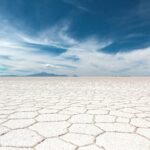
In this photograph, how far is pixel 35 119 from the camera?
77.5 inches

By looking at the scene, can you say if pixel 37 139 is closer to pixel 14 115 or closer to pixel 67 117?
pixel 67 117

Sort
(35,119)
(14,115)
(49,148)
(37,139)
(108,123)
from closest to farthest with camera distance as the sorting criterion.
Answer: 1. (49,148)
2. (37,139)
3. (108,123)
4. (35,119)
5. (14,115)

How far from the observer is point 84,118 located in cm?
202

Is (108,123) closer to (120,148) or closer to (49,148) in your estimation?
(120,148)

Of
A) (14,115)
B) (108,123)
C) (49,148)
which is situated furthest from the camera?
(14,115)

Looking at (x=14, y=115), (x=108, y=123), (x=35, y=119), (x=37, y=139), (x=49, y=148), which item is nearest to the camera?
(x=49, y=148)

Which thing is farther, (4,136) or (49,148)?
(4,136)

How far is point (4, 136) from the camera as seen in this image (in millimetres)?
1440

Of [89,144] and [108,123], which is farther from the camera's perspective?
[108,123]

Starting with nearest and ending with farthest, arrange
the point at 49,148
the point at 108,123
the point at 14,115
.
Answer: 1. the point at 49,148
2. the point at 108,123
3. the point at 14,115

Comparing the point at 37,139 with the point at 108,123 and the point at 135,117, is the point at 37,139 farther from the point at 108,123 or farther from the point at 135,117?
the point at 135,117

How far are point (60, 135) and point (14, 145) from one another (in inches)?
15.4

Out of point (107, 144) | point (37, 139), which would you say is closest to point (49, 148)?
point (37, 139)

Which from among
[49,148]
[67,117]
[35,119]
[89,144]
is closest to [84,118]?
[67,117]
